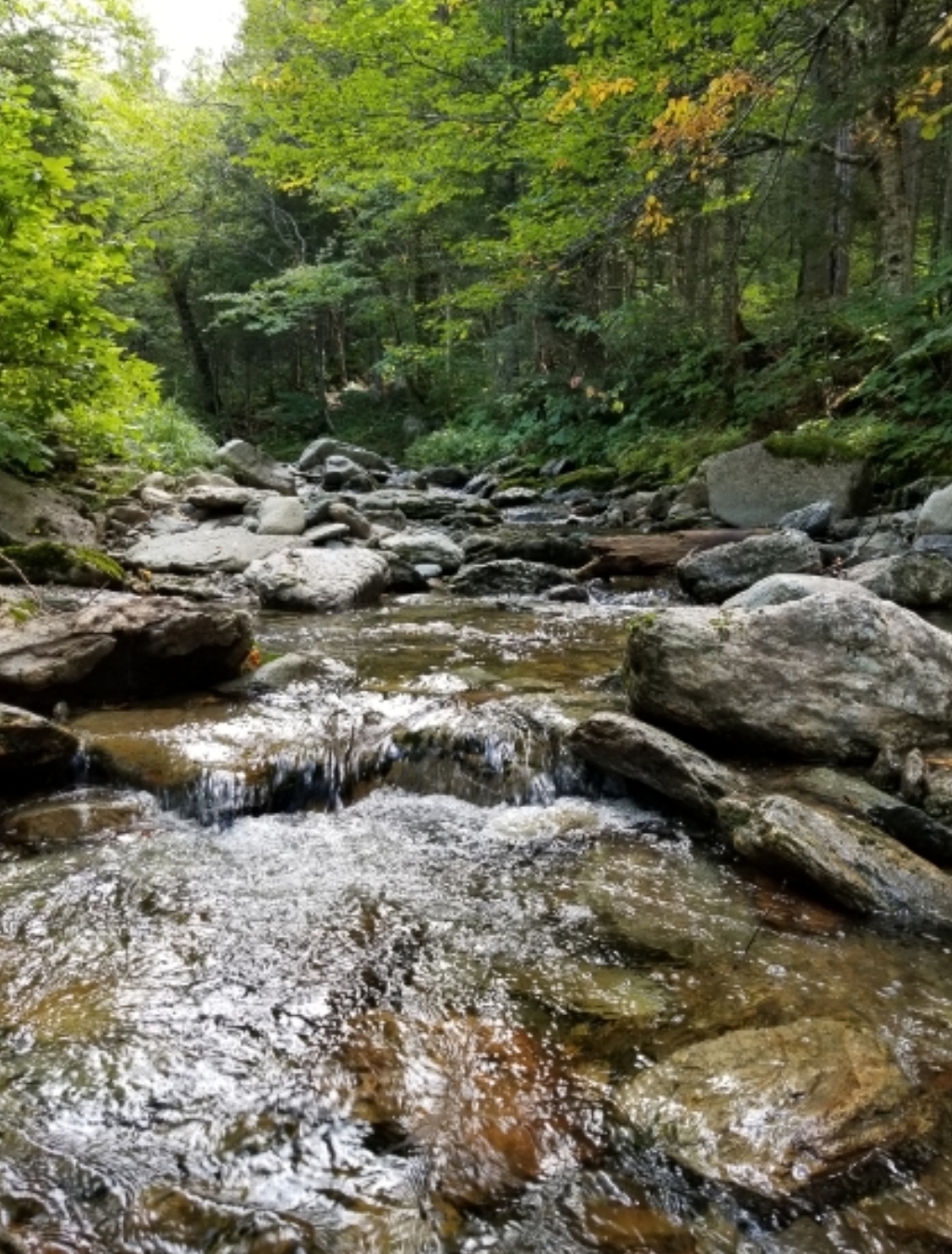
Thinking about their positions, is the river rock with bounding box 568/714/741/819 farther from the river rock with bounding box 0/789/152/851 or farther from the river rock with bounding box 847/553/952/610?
the river rock with bounding box 847/553/952/610

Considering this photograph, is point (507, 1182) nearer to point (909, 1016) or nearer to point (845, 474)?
point (909, 1016)

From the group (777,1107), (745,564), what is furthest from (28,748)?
(745,564)

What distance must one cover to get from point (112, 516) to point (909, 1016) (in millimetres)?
10965

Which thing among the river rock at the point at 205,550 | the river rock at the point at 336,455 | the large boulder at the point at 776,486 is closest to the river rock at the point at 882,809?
the large boulder at the point at 776,486

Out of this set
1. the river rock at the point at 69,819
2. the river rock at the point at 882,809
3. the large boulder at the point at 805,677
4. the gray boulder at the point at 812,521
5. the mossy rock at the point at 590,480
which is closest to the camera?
the river rock at the point at 882,809

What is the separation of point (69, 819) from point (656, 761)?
2.87 metres

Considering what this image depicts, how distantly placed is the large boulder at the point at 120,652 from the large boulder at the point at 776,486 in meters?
6.99

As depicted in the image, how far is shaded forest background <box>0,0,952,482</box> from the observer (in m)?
6.57

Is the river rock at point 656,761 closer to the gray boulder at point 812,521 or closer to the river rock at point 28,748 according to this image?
the river rock at point 28,748

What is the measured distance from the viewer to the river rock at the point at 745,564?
796 cm

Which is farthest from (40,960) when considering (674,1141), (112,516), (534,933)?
(112,516)

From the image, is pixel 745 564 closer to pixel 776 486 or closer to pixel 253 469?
pixel 776 486

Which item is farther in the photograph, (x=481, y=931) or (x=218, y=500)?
(x=218, y=500)

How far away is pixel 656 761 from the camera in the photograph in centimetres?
419
